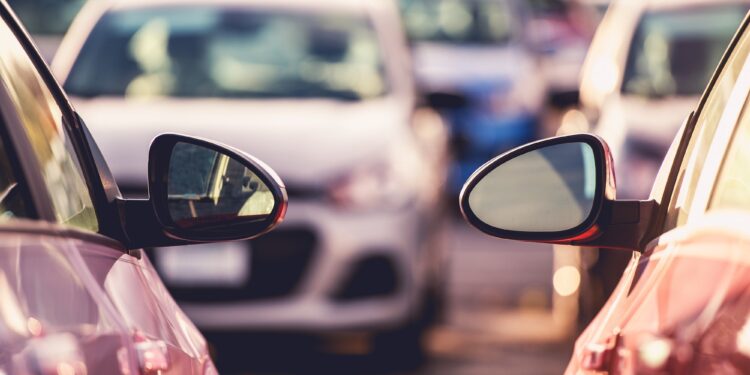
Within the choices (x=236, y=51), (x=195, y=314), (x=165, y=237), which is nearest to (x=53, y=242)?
(x=165, y=237)

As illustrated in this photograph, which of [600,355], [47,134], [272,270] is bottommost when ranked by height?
[272,270]

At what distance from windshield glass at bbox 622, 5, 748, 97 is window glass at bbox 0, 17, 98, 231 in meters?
5.61

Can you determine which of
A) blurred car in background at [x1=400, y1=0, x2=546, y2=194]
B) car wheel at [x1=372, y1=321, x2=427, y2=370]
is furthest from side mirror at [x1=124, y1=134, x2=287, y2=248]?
blurred car in background at [x1=400, y1=0, x2=546, y2=194]

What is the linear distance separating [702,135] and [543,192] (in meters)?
0.33

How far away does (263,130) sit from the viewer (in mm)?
7293

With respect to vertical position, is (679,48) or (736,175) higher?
(679,48)

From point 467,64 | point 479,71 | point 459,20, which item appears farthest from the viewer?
point 459,20

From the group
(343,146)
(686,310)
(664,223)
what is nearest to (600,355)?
(664,223)

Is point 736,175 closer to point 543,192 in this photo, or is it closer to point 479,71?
point 543,192

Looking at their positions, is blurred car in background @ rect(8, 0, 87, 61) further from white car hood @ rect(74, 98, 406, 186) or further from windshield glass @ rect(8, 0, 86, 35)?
white car hood @ rect(74, 98, 406, 186)

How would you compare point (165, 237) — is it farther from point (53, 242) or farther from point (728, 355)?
point (728, 355)

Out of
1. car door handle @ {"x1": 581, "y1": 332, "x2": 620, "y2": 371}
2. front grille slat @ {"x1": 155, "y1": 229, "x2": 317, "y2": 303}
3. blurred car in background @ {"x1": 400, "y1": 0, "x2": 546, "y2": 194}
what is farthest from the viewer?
blurred car in background @ {"x1": 400, "y1": 0, "x2": 546, "y2": 194}

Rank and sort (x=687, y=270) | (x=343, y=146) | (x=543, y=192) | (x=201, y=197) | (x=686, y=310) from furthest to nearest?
(x=343, y=146) < (x=543, y=192) < (x=201, y=197) < (x=687, y=270) < (x=686, y=310)

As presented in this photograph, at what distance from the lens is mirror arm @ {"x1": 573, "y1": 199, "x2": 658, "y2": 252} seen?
9.41ft
